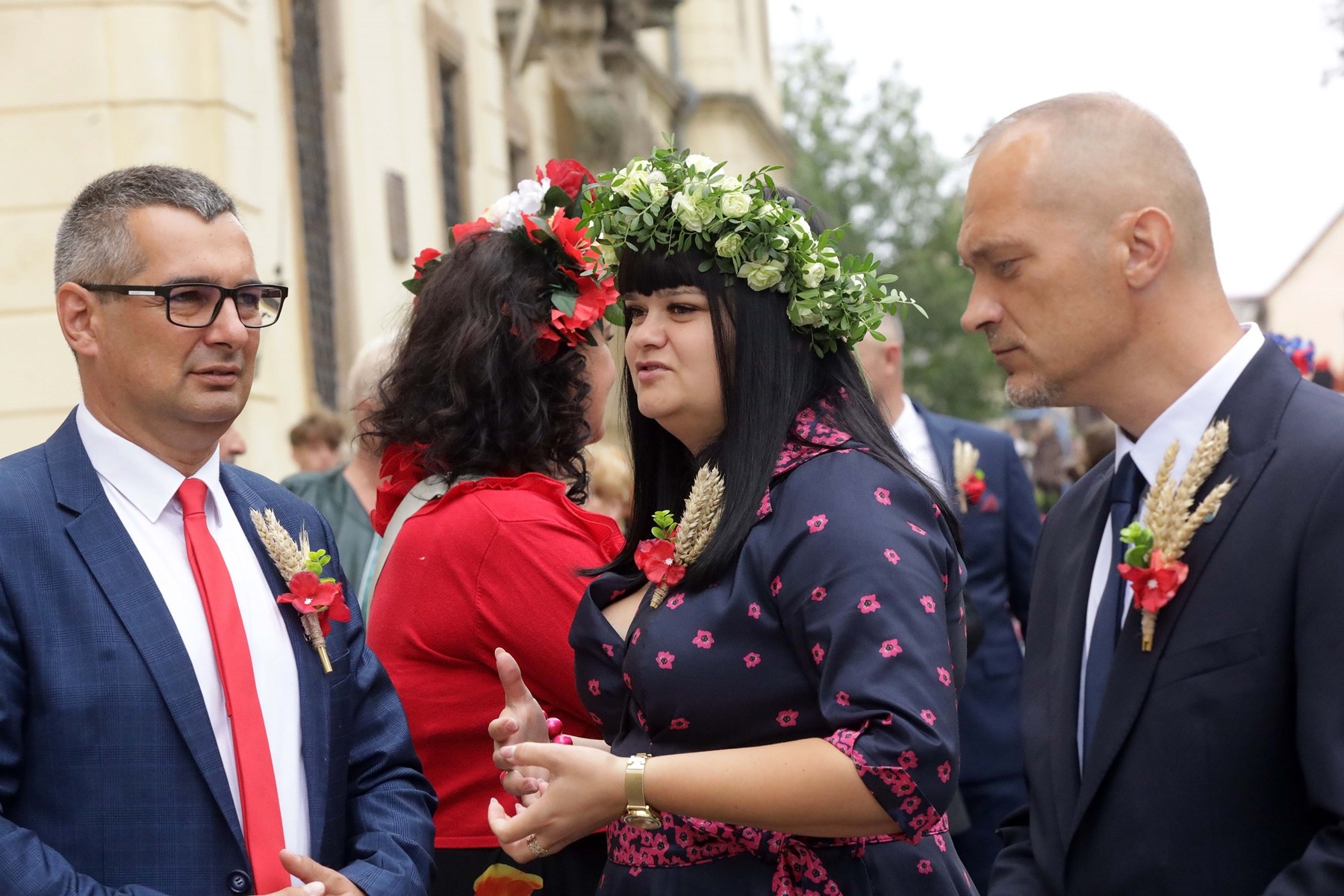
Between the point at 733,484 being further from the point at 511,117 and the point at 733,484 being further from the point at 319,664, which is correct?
the point at 511,117

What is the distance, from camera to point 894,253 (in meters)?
37.4

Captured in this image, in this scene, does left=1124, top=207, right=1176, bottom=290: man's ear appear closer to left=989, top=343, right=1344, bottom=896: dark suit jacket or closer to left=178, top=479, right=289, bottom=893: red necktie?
left=989, top=343, right=1344, bottom=896: dark suit jacket

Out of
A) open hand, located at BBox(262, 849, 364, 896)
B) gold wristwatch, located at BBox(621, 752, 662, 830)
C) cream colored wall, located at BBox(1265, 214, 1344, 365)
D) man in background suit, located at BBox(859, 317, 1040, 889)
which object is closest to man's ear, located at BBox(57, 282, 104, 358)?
open hand, located at BBox(262, 849, 364, 896)

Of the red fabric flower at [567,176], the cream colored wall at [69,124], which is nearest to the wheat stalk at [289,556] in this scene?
the red fabric flower at [567,176]

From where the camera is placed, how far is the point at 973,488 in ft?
20.6

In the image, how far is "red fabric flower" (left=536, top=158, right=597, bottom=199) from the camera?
12.7 feet

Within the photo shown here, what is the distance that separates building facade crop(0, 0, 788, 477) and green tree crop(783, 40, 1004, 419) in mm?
20167

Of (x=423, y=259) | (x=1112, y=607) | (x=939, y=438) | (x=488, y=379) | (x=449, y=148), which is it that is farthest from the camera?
(x=449, y=148)

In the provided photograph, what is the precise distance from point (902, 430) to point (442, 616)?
3539 millimetres

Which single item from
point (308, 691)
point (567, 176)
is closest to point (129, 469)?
point (308, 691)

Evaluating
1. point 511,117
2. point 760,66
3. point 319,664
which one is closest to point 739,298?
point 319,664

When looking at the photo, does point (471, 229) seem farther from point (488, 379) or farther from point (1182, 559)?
point (1182, 559)

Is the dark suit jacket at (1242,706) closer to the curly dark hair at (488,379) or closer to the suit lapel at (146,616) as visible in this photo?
the suit lapel at (146,616)

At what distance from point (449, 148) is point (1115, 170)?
11.1 metres
